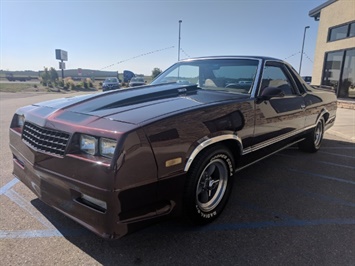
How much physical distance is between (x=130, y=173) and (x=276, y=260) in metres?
1.41

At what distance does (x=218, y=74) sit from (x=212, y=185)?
1698 mm

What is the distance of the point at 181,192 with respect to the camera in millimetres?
2283

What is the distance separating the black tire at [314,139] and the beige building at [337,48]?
28.9 ft

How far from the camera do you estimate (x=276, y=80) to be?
3.96m

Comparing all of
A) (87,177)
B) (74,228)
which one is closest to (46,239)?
(74,228)

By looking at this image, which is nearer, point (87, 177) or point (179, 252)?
point (87, 177)

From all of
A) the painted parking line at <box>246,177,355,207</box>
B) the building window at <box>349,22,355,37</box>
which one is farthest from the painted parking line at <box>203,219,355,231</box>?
the building window at <box>349,22,355,37</box>

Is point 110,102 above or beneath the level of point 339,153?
above

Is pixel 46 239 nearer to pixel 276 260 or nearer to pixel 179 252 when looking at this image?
pixel 179 252

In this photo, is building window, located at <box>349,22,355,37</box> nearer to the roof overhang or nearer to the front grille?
the roof overhang

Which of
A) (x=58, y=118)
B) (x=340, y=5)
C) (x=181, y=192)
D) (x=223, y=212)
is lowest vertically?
(x=223, y=212)

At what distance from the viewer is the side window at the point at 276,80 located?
3.57 metres

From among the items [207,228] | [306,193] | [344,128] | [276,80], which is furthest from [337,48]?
[207,228]

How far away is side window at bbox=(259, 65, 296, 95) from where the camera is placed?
3.57 metres
